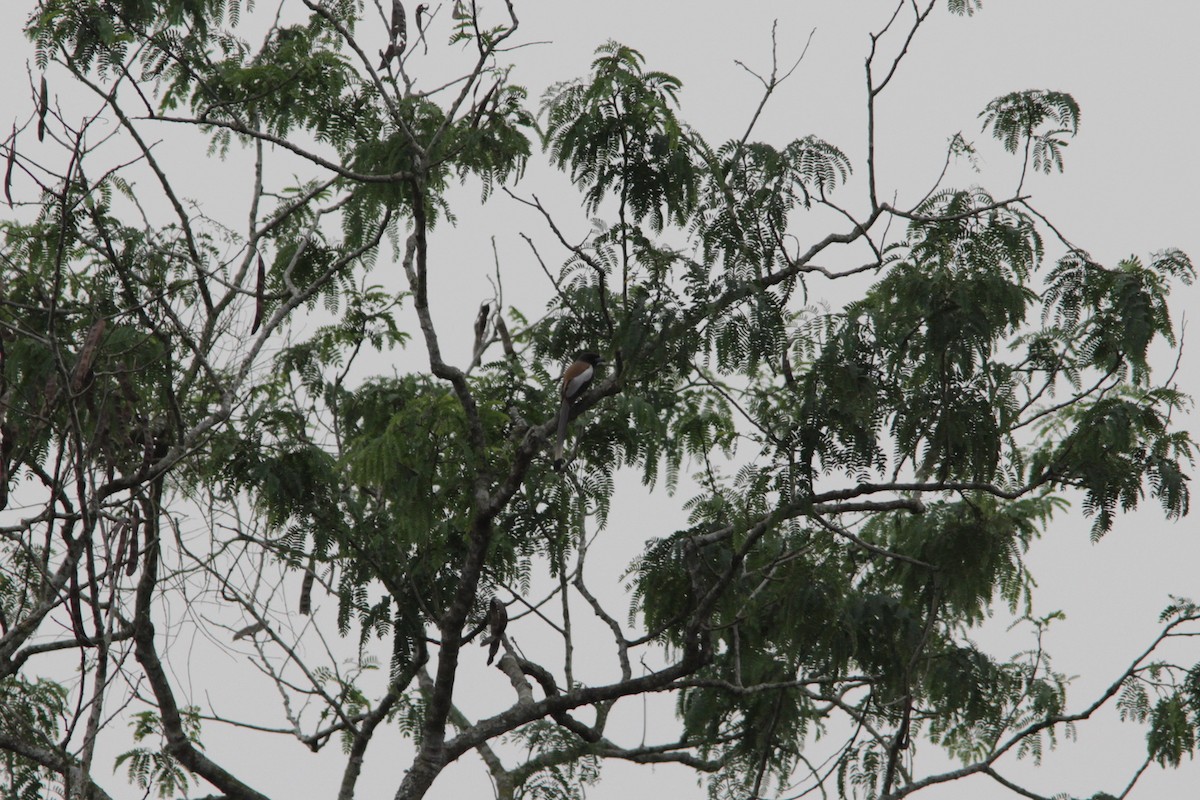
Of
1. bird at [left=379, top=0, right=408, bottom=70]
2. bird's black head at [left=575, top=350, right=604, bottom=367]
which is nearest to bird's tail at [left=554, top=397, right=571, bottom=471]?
bird's black head at [left=575, top=350, right=604, bottom=367]

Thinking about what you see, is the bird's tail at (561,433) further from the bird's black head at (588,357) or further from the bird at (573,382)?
the bird's black head at (588,357)

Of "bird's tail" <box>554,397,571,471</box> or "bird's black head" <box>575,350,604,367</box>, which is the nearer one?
"bird's tail" <box>554,397,571,471</box>

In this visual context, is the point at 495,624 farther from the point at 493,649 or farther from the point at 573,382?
the point at 573,382

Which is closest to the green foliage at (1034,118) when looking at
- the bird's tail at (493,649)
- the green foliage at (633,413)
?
the green foliage at (633,413)

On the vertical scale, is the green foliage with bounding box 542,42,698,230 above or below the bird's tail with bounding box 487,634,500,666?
above

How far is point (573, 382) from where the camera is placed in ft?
20.1

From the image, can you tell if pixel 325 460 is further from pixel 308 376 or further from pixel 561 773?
pixel 561 773

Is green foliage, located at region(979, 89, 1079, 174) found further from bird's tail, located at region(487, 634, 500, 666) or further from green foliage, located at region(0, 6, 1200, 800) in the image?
bird's tail, located at region(487, 634, 500, 666)

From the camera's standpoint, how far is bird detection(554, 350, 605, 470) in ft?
19.4

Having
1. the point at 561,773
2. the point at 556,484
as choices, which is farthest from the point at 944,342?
the point at 561,773

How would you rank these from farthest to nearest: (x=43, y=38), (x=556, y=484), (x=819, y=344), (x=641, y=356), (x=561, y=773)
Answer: (x=561, y=773) → (x=43, y=38) → (x=556, y=484) → (x=819, y=344) → (x=641, y=356)

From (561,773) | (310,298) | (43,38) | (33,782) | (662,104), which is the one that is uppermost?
(43,38)

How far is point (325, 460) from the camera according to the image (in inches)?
262

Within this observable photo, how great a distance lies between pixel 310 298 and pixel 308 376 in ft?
1.78
